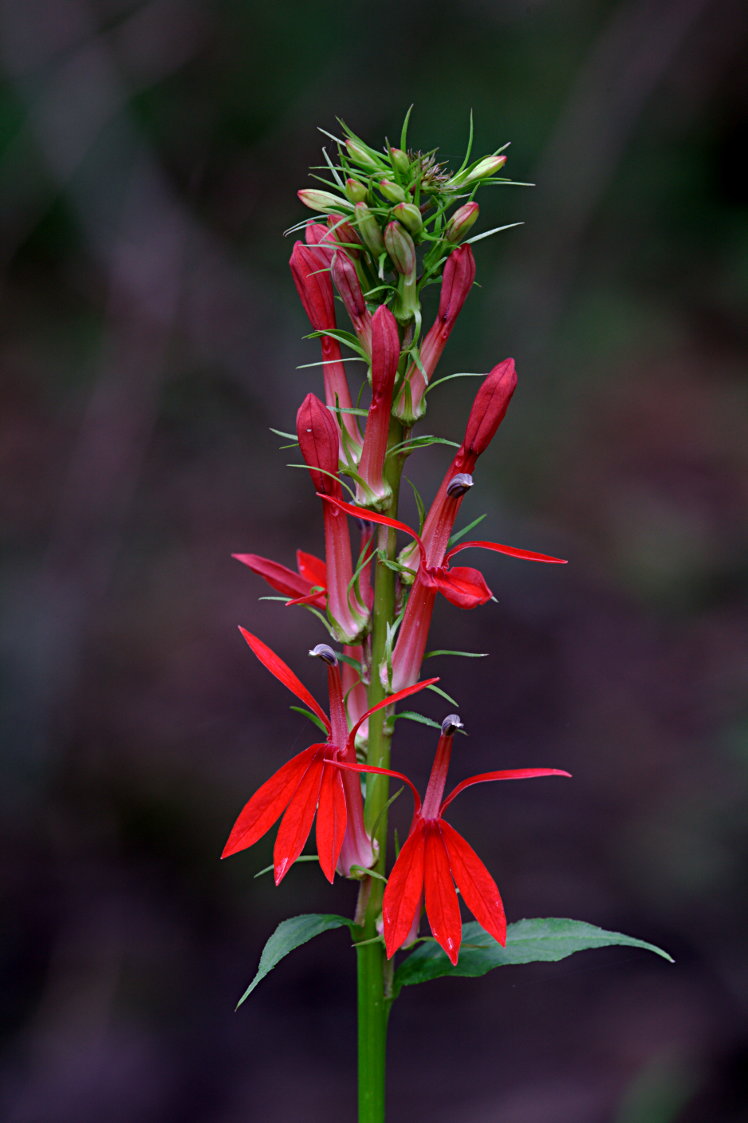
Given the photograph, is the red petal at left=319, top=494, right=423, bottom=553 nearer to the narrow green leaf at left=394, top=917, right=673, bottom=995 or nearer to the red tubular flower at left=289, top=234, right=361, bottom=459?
the red tubular flower at left=289, top=234, right=361, bottom=459

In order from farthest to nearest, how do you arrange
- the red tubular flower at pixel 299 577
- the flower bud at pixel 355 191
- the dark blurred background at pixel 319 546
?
the dark blurred background at pixel 319 546
the red tubular flower at pixel 299 577
the flower bud at pixel 355 191

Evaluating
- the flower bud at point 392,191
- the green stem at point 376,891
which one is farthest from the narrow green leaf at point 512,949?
the flower bud at point 392,191

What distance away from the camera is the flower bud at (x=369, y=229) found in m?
1.09

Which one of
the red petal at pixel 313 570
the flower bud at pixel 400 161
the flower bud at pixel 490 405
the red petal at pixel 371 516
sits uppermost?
the flower bud at pixel 400 161

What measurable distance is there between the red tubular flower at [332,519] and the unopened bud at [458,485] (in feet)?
0.46

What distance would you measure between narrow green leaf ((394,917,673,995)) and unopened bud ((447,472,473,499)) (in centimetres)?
53

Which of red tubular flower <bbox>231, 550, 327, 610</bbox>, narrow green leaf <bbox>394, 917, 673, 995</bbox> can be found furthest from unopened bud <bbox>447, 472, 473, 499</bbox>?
narrow green leaf <bbox>394, 917, 673, 995</bbox>

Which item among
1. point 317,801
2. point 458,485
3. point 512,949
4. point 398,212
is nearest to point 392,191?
point 398,212

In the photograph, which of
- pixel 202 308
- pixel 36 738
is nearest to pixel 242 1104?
pixel 36 738

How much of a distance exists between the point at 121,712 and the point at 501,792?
1698mm

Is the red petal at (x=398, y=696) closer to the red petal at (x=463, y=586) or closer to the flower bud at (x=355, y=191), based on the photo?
the red petal at (x=463, y=586)

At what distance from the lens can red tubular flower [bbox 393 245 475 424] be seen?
1.16 metres

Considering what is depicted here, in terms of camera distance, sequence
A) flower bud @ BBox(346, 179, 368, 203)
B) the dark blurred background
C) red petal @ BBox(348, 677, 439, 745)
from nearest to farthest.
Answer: red petal @ BBox(348, 677, 439, 745) < flower bud @ BBox(346, 179, 368, 203) < the dark blurred background

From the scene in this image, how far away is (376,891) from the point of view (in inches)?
46.1
